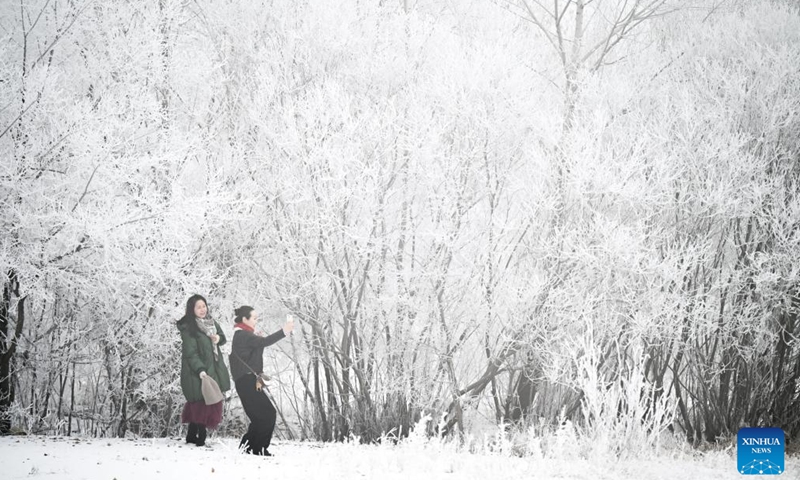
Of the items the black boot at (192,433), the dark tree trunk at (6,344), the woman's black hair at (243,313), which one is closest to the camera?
the woman's black hair at (243,313)

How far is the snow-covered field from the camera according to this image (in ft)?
14.8

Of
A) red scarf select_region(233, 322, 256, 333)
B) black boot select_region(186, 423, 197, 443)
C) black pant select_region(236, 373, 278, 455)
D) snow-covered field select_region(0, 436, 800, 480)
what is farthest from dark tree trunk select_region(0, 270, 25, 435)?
black pant select_region(236, 373, 278, 455)

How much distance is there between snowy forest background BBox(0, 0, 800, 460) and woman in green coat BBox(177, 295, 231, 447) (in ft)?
3.48

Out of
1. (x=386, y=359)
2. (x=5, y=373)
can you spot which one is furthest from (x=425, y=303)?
(x=5, y=373)

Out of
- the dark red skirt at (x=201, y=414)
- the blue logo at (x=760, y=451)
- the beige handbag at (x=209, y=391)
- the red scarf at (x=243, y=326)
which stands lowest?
the blue logo at (x=760, y=451)

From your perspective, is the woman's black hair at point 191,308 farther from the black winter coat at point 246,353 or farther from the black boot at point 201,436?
the black boot at point 201,436

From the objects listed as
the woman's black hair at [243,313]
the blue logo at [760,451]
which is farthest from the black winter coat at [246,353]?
the blue logo at [760,451]

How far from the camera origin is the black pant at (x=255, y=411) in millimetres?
5019

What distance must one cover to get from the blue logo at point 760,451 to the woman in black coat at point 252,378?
3966mm

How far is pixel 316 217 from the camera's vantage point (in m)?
7.54

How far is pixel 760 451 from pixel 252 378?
4.96 m

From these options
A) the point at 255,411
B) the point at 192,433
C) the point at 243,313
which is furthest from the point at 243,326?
the point at 192,433

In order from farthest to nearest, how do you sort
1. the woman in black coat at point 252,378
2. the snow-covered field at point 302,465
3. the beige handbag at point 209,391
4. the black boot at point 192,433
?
the black boot at point 192,433 < the beige handbag at point 209,391 < the woman in black coat at point 252,378 < the snow-covered field at point 302,465

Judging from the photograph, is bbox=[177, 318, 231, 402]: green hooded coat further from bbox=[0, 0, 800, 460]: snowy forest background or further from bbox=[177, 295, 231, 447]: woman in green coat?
bbox=[0, 0, 800, 460]: snowy forest background
